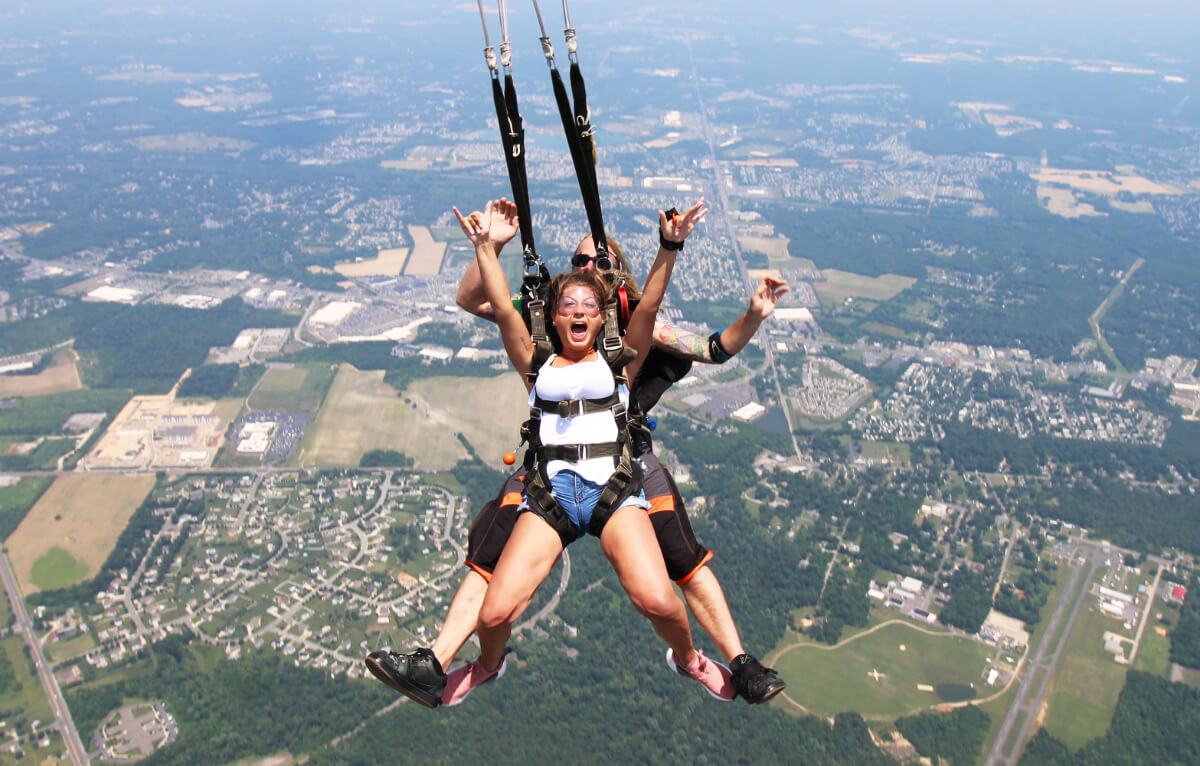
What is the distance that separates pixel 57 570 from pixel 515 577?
Result: 38.3m

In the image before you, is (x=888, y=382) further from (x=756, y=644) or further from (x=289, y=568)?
(x=289, y=568)

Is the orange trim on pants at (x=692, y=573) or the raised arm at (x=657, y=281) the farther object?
the orange trim on pants at (x=692, y=573)

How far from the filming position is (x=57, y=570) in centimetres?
3675

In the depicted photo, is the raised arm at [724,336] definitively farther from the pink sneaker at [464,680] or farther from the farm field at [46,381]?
the farm field at [46,381]

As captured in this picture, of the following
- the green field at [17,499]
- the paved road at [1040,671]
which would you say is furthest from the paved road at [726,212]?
the green field at [17,499]

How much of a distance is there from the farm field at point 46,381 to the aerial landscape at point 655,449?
250 millimetres

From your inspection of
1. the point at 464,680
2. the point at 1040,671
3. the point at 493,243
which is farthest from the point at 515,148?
the point at 1040,671

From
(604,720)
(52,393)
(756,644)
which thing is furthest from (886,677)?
(52,393)

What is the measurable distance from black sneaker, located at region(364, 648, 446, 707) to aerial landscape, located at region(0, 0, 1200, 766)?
2580mm

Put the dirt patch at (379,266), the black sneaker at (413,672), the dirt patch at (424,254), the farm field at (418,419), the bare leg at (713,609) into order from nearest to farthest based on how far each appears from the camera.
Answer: the black sneaker at (413,672), the bare leg at (713,609), the farm field at (418,419), the dirt patch at (379,266), the dirt patch at (424,254)

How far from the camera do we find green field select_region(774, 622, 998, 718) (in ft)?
98.2

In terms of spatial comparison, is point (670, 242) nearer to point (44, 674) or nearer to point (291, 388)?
point (44, 674)

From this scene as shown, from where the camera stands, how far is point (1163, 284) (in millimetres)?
77438

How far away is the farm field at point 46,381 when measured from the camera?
178 ft
